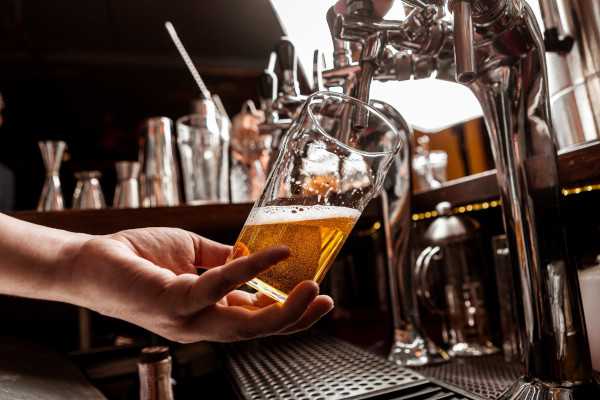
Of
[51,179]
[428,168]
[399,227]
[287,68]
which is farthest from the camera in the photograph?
[428,168]

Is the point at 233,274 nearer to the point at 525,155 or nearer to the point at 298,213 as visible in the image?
the point at 298,213

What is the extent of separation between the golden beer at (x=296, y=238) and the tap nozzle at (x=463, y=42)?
20 centimetres

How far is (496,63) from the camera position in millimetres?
589

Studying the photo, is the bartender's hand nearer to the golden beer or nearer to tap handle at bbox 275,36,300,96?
the golden beer

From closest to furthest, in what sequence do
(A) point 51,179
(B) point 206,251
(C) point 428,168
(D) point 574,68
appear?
1. (B) point 206,251
2. (D) point 574,68
3. (A) point 51,179
4. (C) point 428,168

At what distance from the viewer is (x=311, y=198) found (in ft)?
1.66

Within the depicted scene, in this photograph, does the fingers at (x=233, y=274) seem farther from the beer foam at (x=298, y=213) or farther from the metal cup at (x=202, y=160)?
the metal cup at (x=202, y=160)

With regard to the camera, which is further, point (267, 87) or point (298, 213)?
point (267, 87)

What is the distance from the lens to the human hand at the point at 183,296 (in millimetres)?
423

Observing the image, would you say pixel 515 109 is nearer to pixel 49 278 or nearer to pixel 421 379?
pixel 421 379

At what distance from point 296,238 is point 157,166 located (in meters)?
1.03

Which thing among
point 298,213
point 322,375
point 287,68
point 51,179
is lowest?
point 322,375

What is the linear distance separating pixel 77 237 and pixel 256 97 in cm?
273

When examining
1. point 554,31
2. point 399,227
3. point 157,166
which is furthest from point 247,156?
point 554,31
